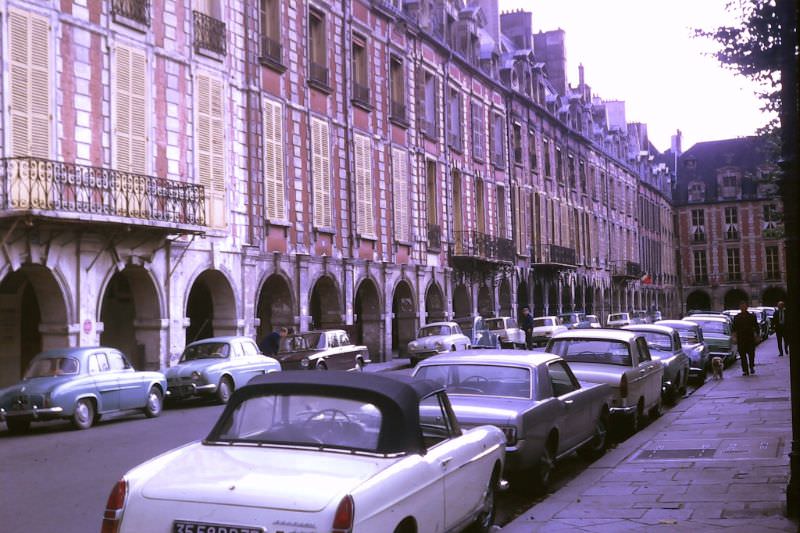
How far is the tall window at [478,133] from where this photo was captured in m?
45.6

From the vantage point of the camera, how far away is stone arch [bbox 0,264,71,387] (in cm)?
2134

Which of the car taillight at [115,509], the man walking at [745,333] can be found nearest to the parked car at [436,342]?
the man walking at [745,333]

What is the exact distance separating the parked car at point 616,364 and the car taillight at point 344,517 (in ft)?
29.6

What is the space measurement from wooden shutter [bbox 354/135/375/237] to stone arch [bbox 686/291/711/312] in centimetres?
6671

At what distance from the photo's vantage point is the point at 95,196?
856 inches

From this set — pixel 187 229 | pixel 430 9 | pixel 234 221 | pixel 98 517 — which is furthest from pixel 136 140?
pixel 430 9

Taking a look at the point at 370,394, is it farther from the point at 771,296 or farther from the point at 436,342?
the point at 771,296

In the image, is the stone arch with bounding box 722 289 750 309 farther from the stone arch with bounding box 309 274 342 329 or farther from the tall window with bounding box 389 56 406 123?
the stone arch with bounding box 309 274 342 329

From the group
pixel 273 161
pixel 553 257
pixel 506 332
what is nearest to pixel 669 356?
pixel 273 161

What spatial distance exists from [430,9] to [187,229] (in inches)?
877

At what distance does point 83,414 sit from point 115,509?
40.4ft

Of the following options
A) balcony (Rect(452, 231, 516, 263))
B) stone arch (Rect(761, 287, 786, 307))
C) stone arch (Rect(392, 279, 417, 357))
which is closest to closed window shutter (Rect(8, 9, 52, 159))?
stone arch (Rect(392, 279, 417, 357))

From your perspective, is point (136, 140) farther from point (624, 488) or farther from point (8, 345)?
point (624, 488)

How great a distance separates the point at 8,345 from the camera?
23.6 meters
